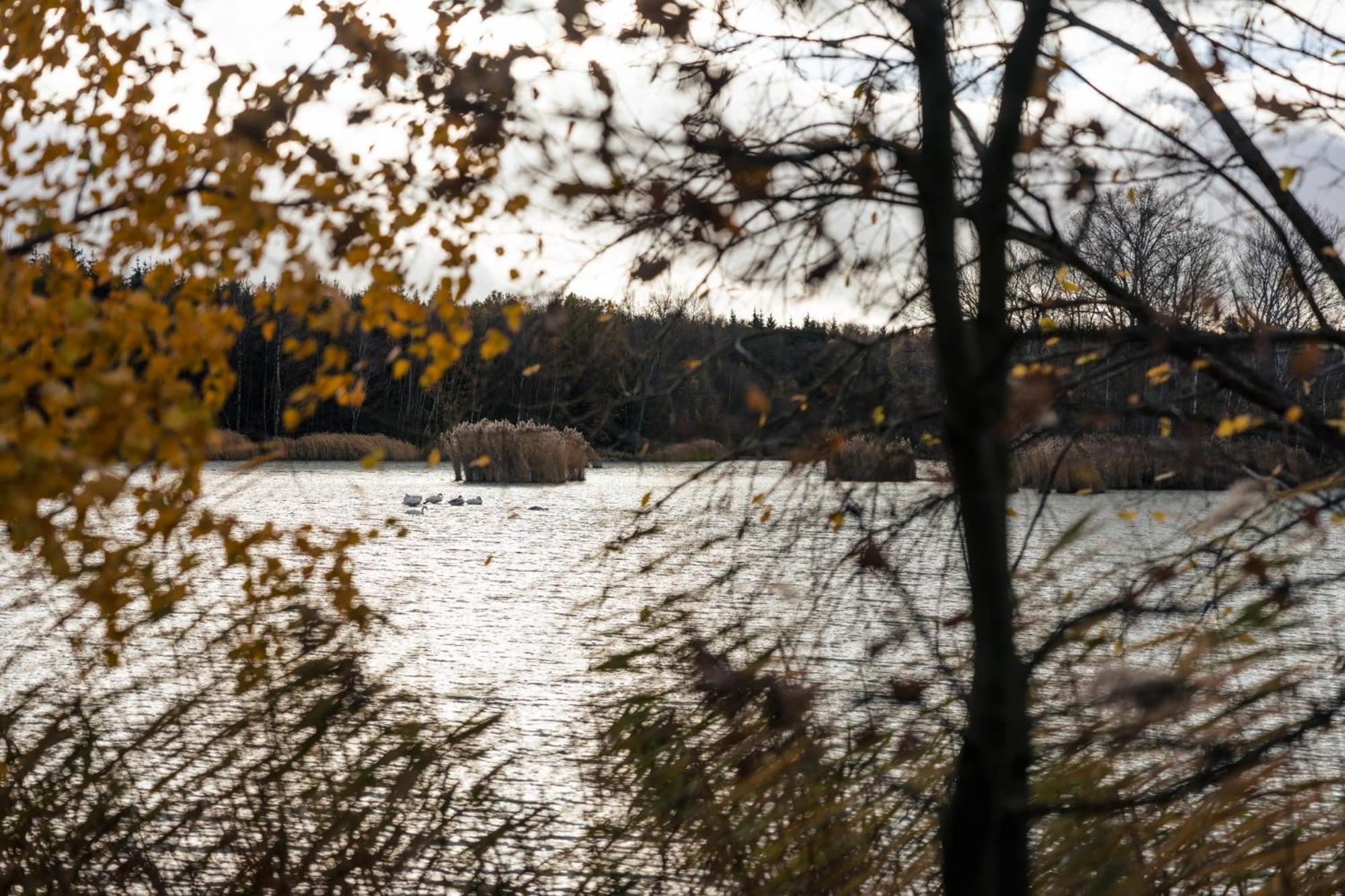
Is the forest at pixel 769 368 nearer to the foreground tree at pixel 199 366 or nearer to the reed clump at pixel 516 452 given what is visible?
the foreground tree at pixel 199 366

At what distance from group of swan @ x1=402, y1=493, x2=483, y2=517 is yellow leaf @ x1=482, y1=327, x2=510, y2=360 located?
1054cm

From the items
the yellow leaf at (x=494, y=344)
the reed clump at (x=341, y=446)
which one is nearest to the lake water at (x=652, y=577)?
the yellow leaf at (x=494, y=344)

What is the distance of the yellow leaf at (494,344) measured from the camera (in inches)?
79.0

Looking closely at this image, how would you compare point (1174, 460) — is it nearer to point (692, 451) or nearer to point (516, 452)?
point (692, 451)

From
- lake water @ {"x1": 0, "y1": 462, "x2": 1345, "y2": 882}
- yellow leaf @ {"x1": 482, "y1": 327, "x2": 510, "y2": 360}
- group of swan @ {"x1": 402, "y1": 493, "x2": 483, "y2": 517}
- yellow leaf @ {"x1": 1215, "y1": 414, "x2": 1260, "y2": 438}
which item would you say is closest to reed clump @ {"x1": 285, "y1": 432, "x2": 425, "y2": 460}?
group of swan @ {"x1": 402, "y1": 493, "x2": 483, "y2": 517}

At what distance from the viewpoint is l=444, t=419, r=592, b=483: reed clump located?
17.0 m

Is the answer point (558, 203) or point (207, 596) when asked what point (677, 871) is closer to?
point (558, 203)

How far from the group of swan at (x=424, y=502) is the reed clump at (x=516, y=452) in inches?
105

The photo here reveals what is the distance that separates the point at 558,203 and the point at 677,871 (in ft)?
5.18

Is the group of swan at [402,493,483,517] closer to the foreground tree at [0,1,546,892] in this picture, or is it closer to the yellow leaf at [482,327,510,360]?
the foreground tree at [0,1,546,892]

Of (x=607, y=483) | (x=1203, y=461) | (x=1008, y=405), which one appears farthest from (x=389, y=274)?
(x=607, y=483)

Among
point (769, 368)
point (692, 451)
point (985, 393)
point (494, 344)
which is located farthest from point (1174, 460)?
point (494, 344)

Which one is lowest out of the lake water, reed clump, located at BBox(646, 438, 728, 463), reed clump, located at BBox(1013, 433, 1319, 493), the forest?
the lake water

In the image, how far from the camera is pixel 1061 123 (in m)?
2.27
